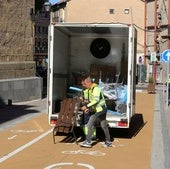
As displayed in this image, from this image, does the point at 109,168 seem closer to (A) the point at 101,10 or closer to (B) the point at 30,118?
(B) the point at 30,118

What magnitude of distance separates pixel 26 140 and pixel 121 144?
2259mm

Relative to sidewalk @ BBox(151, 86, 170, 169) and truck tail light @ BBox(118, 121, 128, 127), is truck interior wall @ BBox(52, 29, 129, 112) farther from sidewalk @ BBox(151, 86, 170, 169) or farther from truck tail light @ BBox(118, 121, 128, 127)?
truck tail light @ BBox(118, 121, 128, 127)

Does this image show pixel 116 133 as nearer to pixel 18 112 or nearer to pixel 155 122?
pixel 155 122

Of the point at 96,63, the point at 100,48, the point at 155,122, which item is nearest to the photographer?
the point at 100,48

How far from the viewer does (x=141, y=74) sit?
56.9 metres

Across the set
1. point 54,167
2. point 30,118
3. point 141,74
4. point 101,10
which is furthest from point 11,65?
point 101,10

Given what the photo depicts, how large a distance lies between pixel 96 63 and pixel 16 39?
9606 millimetres

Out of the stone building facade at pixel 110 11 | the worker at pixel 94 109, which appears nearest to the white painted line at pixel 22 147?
the worker at pixel 94 109

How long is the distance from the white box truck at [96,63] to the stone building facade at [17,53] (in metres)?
7.30

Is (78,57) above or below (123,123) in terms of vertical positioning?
above

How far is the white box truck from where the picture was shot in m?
Answer: 13.3

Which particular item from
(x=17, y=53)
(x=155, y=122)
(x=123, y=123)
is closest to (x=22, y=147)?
(x=123, y=123)

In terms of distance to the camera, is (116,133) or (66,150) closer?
(66,150)

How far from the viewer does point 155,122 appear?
673 inches
